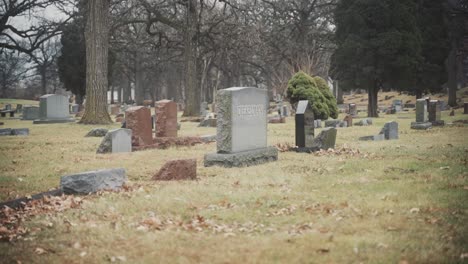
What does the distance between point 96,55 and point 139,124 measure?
9.43m

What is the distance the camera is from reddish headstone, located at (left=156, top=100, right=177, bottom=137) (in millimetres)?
15531

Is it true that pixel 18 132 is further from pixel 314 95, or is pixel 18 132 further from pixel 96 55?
pixel 314 95

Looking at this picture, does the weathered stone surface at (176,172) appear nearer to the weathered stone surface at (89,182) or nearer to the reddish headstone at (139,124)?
the weathered stone surface at (89,182)

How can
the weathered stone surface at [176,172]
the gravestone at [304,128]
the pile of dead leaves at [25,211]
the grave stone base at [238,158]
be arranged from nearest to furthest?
the pile of dead leaves at [25,211]
the weathered stone surface at [176,172]
the grave stone base at [238,158]
the gravestone at [304,128]

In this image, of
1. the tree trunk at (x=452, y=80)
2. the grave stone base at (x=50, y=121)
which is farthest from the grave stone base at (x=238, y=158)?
the tree trunk at (x=452, y=80)

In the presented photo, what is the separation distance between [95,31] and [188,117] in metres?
9.32

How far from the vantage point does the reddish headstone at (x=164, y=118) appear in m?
15.5

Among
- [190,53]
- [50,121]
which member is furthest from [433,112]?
[50,121]

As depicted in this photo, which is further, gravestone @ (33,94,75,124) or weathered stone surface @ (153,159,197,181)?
gravestone @ (33,94,75,124)

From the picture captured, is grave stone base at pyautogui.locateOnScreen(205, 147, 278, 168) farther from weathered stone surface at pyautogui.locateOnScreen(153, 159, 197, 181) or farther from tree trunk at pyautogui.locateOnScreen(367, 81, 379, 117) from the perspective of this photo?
tree trunk at pyautogui.locateOnScreen(367, 81, 379, 117)

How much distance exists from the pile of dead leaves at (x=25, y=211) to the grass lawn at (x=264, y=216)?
0.08 meters

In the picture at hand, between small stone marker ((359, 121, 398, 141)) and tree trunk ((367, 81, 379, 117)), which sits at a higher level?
tree trunk ((367, 81, 379, 117))

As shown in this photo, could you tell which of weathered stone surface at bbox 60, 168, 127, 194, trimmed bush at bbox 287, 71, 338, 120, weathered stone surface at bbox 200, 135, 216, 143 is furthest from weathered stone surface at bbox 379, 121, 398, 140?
weathered stone surface at bbox 60, 168, 127, 194

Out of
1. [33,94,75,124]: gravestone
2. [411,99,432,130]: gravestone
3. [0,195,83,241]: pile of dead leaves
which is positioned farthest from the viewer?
[33,94,75,124]: gravestone
